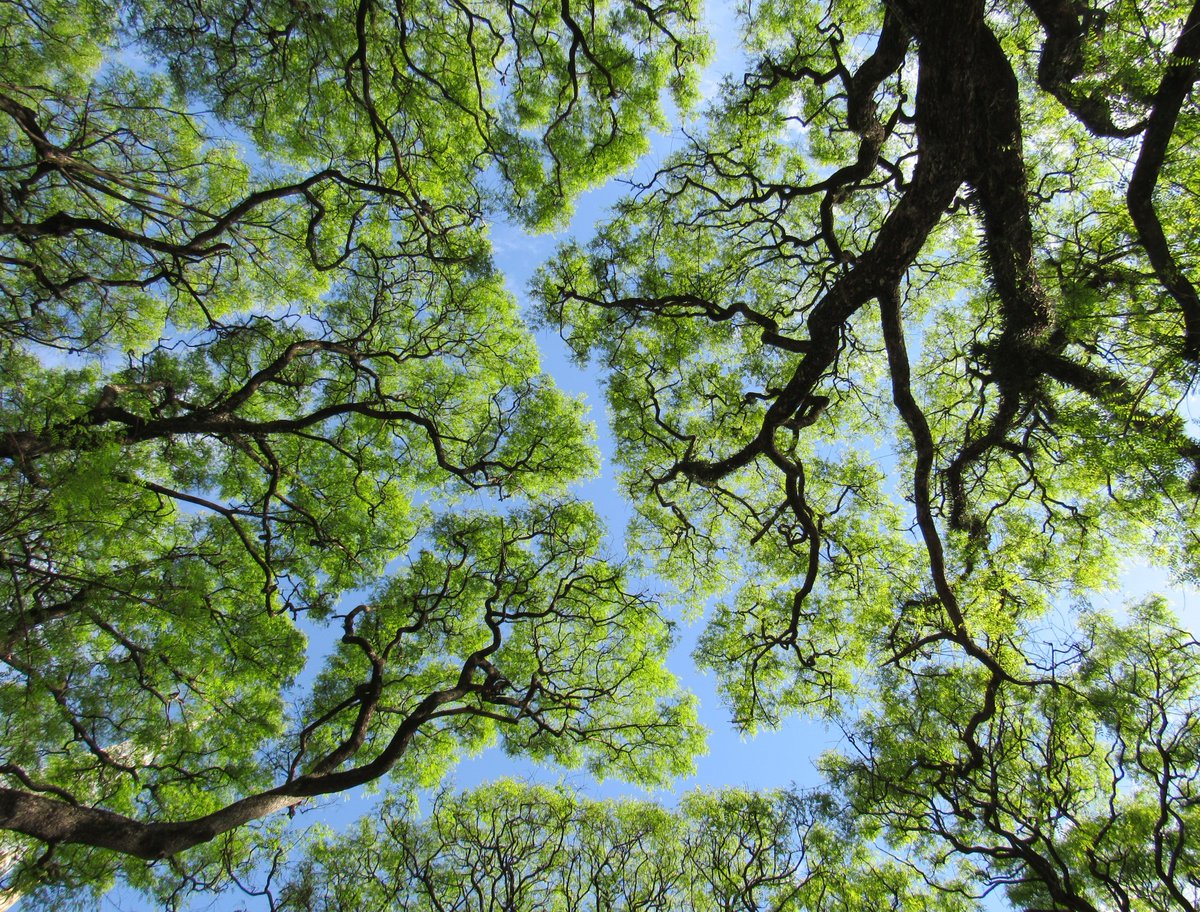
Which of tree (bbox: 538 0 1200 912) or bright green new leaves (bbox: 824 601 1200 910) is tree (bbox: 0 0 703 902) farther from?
bright green new leaves (bbox: 824 601 1200 910)

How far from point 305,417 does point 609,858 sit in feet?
24.9

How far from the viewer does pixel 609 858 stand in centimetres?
792

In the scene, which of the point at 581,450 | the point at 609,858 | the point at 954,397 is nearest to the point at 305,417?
the point at 581,450

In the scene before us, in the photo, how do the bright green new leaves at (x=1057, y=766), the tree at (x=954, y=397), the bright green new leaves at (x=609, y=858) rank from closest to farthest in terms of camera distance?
the tree at (x=954, y=397) → the bright green new leaves at (x=1057, y=766) → the bright green new leaves at (x=609, y=858)

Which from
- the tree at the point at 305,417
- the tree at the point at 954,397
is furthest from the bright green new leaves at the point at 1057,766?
the tree at the point at 305,417

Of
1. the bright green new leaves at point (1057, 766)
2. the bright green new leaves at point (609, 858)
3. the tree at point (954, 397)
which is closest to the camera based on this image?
the tree at point (954, 397)

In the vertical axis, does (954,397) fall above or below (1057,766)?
above

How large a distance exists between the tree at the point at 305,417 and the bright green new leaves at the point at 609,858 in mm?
869

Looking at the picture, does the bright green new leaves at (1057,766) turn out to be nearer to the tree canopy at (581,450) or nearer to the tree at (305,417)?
the tree canopy at (581,450)

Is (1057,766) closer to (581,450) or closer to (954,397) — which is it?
(954,397)

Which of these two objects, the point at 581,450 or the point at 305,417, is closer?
the point at 305,417

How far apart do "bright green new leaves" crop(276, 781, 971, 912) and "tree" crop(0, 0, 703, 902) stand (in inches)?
34.2

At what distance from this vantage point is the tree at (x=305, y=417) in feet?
20.7

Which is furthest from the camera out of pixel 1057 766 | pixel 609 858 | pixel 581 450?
pixel 581 450
